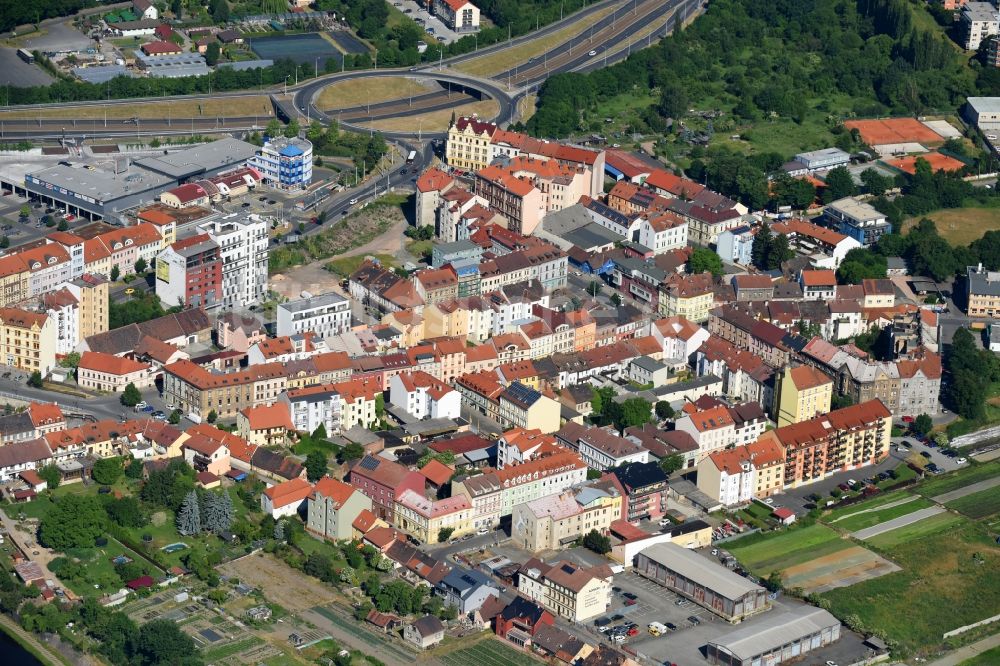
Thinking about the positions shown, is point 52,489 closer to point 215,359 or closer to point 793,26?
point 215,359

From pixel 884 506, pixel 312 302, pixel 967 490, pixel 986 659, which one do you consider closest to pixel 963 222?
pixel 967 490

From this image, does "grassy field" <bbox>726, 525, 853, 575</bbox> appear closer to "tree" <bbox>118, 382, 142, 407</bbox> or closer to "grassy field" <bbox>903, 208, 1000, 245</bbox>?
"tree" <bbox>118, 382, 142, 407</bbox>

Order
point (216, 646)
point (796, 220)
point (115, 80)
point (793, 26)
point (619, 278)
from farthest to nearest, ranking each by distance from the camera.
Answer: point (793, 26) < point (115, 80) < point (796, 220) < point (619, 278) < point (216, 646)

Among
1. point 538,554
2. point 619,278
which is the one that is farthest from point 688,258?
point 538,554

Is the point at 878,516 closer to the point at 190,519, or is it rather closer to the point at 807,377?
the point at 807,377

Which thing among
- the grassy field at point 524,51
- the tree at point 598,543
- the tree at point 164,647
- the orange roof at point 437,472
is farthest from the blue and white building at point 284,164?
the tree at point 164,647

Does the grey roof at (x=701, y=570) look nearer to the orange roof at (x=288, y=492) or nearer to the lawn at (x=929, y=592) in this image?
the lawn at (x=929, y=592)

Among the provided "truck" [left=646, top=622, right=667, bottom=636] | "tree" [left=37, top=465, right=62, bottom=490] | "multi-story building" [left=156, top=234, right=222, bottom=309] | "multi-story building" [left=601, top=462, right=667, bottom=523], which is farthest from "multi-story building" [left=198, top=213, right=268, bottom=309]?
"truck" [left=646, top=622, right=667, bottom=636]
